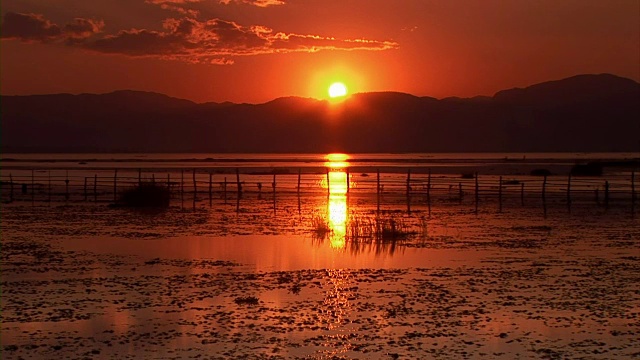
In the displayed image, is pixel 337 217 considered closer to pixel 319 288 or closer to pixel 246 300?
pixel 319 288

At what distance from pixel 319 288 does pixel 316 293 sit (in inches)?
24.1

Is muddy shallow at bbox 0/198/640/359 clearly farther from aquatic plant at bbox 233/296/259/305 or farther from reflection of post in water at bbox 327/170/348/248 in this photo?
reflection of post in water at bbox 327/170/348/248

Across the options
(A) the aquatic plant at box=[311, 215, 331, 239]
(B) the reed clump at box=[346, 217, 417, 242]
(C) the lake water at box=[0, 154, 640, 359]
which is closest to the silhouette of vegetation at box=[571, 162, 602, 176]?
(C) the lake water at box=[0, 154, 640, 359]

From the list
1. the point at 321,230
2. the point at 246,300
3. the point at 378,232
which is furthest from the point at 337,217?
the point at 246,300

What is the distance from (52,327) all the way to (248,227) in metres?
17.0

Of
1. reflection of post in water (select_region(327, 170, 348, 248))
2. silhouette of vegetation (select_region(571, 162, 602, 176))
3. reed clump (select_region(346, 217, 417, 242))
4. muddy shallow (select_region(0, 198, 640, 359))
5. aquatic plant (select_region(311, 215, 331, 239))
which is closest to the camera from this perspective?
muddy shallow (select_region(0, 198, 640, 359))

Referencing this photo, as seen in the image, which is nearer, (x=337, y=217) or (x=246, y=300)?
(x=246, y=300)

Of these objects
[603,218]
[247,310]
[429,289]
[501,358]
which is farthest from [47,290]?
[603,218]

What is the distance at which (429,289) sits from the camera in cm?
1593

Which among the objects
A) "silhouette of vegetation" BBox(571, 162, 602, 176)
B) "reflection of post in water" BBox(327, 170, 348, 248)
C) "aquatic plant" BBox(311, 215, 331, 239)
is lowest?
"reflection of post in water" BBox(327, 170, 348, 248)

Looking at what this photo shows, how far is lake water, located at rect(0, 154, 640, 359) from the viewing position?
456 inches

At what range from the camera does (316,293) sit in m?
15.5

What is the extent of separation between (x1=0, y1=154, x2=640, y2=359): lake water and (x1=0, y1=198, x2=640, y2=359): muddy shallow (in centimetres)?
4

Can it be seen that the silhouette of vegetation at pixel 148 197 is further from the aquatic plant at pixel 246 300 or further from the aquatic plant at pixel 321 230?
the aquatic plant at pixel 246 300
